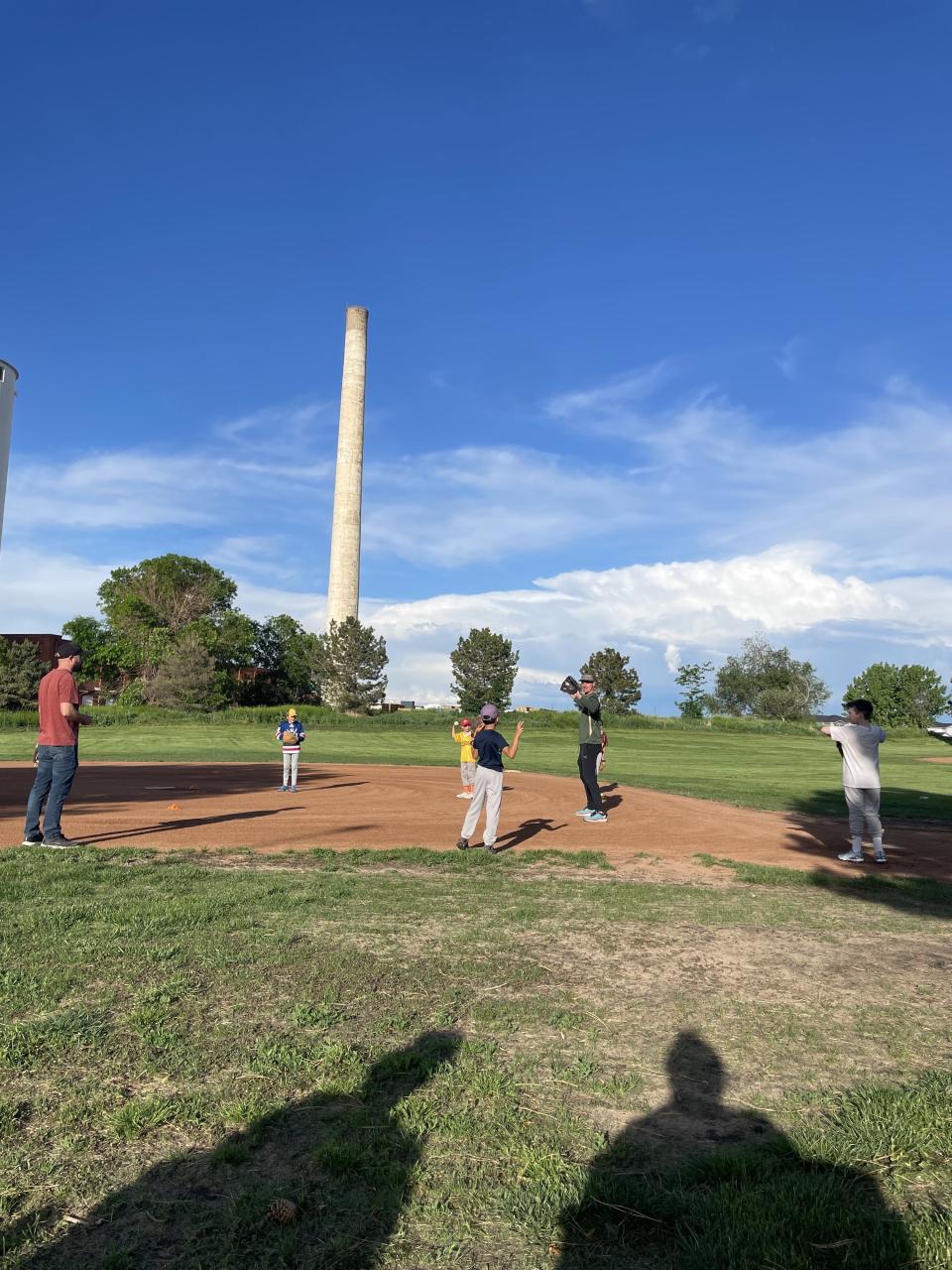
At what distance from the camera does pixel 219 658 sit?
79875mm

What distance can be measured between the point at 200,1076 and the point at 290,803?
12.5 metres

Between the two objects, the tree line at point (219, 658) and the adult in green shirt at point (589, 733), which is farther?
the tree line at point (219, 658)

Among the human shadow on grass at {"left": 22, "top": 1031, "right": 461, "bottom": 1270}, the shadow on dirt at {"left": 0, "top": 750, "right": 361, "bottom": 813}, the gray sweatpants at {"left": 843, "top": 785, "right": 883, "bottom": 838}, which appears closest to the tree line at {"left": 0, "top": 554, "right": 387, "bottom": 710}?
the shadow on dirt at {"left": 0, "top": 750, "right": 361, "bottom": 813}

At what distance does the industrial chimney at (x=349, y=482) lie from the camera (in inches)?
2943

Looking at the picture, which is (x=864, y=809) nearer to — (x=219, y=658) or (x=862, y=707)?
(x=862, y=707)

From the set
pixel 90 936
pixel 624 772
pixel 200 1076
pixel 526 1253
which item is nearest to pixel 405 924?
pixel 90 936

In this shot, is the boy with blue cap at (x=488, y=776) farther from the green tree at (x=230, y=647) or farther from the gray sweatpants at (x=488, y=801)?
the green tree at (x=230, y=647)

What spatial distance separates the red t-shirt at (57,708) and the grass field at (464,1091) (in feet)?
11.6

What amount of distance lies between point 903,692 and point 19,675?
103m

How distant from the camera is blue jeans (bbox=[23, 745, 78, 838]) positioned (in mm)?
10453

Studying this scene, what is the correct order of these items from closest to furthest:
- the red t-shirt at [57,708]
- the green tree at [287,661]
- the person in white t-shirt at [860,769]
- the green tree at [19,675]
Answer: the red t-shirt at [57,708] < the person in white t-shirt at [860,769] < the green tree at [19,675] < the green tree at [287,661]

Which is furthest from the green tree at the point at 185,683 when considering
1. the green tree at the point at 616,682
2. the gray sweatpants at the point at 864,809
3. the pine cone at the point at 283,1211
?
the pine cone at the point at 283,1211

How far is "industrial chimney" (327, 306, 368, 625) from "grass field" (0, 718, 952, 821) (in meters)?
23.7

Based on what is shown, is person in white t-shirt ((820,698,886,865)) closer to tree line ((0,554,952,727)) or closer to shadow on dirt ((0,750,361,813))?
shadow on dirt ((0,750,361,813))
